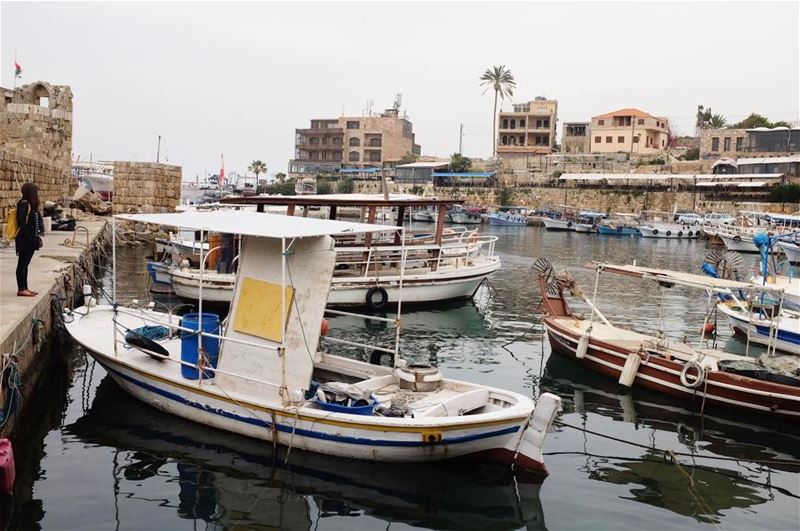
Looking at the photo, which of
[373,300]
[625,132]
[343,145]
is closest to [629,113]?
[625,132]

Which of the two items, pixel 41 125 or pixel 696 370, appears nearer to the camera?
pixel 696 370

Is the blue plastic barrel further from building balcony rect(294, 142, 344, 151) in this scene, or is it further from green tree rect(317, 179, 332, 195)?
building balcony rect(294, 142, 344, 151)

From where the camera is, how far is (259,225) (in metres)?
9.41

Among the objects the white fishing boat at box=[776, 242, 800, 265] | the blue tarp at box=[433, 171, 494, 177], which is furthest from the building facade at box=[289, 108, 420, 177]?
the white fishing boat at box=[776, 242, 800, 265]

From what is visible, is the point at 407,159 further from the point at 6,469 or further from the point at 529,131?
the point at 6,469

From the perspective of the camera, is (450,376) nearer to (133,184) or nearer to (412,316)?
(412,316)

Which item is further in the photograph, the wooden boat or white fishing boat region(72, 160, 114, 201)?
white fishing boat region(72, 160, 114, 201)

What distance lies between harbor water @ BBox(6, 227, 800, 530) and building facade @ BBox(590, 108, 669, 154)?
75.2m

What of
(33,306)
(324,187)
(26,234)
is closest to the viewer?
(33,306)

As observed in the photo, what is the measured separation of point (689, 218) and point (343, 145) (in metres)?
48.1

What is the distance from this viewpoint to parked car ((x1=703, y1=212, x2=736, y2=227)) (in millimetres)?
57847

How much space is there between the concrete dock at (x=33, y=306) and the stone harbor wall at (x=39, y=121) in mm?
17048

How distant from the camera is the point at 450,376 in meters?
14.0

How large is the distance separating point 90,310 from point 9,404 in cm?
441
